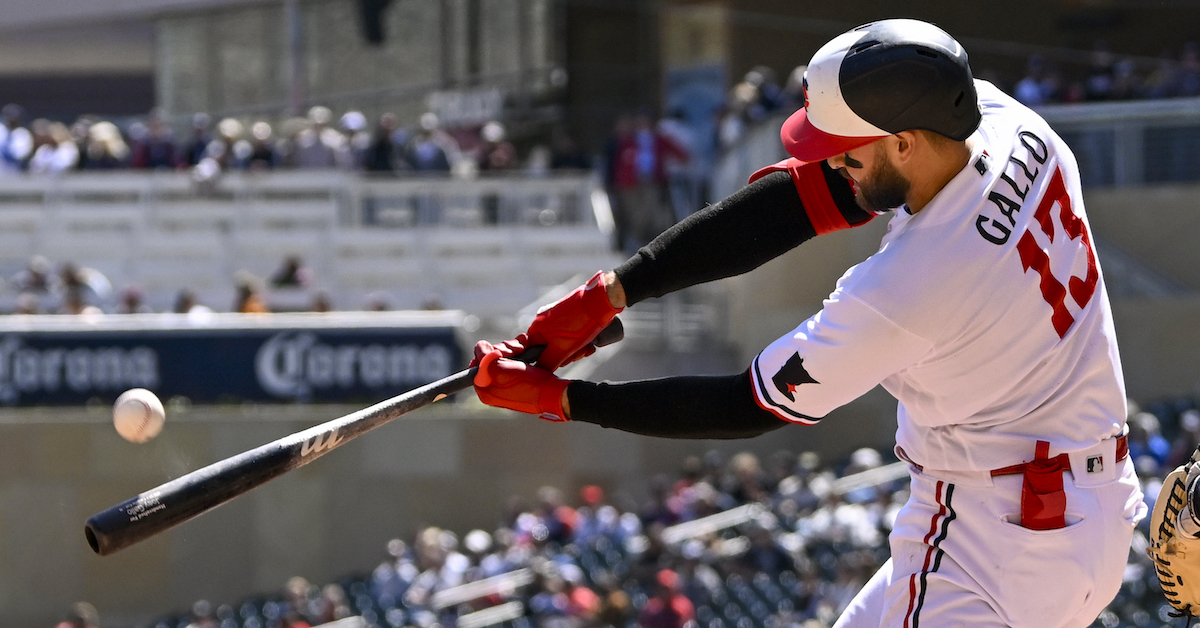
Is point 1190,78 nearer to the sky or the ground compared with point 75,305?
nearer to the sky

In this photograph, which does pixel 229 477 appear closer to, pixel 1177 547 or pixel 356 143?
pixel 1177 547

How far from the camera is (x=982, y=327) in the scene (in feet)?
7.75

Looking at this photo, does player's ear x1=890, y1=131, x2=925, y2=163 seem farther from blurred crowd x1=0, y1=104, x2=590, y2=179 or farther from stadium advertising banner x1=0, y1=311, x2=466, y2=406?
blurred crowd x1=0, y1=104, x2=590, y2=179

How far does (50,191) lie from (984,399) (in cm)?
1279

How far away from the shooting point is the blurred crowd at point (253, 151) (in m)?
Result: 13.6

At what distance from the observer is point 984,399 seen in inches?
95.3

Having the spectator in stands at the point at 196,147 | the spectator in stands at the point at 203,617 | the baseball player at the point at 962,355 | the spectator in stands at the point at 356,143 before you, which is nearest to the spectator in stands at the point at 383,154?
the spectator in stands at the point at 356,143

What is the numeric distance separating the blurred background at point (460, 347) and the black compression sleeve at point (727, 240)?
4721 mm

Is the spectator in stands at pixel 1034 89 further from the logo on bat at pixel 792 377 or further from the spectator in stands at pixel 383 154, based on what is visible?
the logo on bat at pixel 792 377

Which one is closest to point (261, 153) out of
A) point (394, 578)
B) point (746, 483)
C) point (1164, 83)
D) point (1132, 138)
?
point (394, 578)

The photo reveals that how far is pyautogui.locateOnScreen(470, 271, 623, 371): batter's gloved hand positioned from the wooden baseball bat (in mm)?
25

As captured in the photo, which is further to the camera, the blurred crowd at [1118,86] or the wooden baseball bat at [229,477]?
the blurred crowd at [1118,86]

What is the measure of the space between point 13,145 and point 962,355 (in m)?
13.7

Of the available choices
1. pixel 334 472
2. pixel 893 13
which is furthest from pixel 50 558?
pixel 893 13
